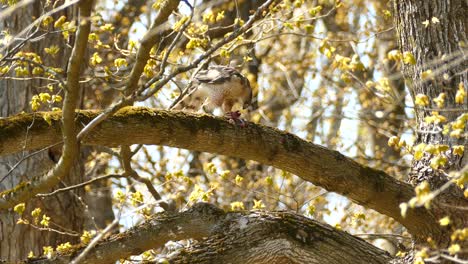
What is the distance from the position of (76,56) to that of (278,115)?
8.56m

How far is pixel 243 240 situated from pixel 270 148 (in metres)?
0.62

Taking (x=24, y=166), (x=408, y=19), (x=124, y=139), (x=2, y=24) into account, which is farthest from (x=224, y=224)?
(x=2, y=24)

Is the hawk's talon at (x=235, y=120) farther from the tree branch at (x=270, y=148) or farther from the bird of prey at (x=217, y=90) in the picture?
the bird of prey at (x=217, y=90)

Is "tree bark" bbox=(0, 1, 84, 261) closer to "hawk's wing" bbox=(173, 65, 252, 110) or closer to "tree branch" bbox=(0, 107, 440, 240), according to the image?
"hawk's wing" bbox=(173, 65, 252, 110)

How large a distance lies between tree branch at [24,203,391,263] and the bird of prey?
1690mm

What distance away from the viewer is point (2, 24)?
757 cm

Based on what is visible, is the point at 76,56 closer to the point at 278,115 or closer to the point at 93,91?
the point at 93,91

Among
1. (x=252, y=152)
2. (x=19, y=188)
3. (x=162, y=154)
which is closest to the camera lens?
(x=19, y=188)

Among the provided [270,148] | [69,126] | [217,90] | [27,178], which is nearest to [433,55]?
[270,148]

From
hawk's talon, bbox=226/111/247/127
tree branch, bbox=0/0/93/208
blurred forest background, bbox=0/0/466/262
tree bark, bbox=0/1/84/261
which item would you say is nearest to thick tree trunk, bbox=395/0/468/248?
blurred forest background, bbox=0/0/466/262

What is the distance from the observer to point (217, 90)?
7000 millimetres

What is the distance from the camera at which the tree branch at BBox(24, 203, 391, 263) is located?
5.19 meters

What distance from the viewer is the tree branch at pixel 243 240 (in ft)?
17.0

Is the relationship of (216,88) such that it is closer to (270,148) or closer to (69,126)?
(270,148)
